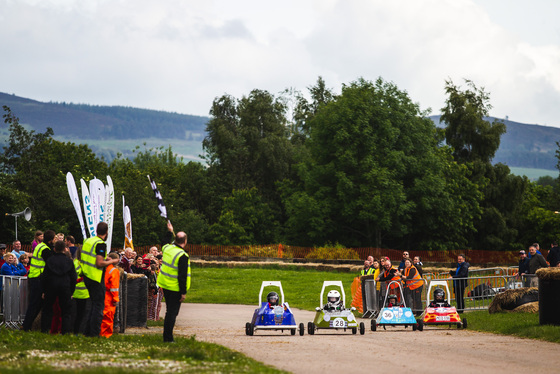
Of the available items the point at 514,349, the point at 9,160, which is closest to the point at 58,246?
the point at 514,349

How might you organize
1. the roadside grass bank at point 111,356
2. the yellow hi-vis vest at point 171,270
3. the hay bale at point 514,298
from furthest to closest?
the hay bale at point 514,298 → the yellow hi-vis vest at point 171,270 → the roadside grass bank at point 111,356

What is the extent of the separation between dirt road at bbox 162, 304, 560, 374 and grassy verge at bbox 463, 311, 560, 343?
0.55 metres

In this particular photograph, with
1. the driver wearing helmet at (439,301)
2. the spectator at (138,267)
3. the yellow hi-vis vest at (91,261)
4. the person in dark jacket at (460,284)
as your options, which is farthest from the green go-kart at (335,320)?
the person in dark jacket at (460,284)

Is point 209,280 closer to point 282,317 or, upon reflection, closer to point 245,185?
point 282,317

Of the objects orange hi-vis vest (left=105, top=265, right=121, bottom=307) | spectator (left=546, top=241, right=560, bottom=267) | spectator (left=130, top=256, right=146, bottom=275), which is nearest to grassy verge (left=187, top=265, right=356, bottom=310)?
spectator (left=546, top=241, right=560, bottom=267)

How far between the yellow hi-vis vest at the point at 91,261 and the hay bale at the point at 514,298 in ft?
41.4

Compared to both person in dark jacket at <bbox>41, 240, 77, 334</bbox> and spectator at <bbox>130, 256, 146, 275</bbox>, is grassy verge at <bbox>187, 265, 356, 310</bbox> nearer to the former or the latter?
spectator at <bbox>130, 256, 146, 275</bbox>

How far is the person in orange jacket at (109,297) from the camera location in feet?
51.3

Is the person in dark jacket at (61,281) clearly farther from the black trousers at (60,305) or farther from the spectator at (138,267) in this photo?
the spectator at (138,267)

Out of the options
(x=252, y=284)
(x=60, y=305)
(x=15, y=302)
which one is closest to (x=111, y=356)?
(x=60, y=305)

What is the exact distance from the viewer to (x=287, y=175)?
8069cm

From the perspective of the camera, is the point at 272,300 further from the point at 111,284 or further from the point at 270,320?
the point at 111,284

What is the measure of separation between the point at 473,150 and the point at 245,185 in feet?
72.7

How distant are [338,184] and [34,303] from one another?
48698mm
